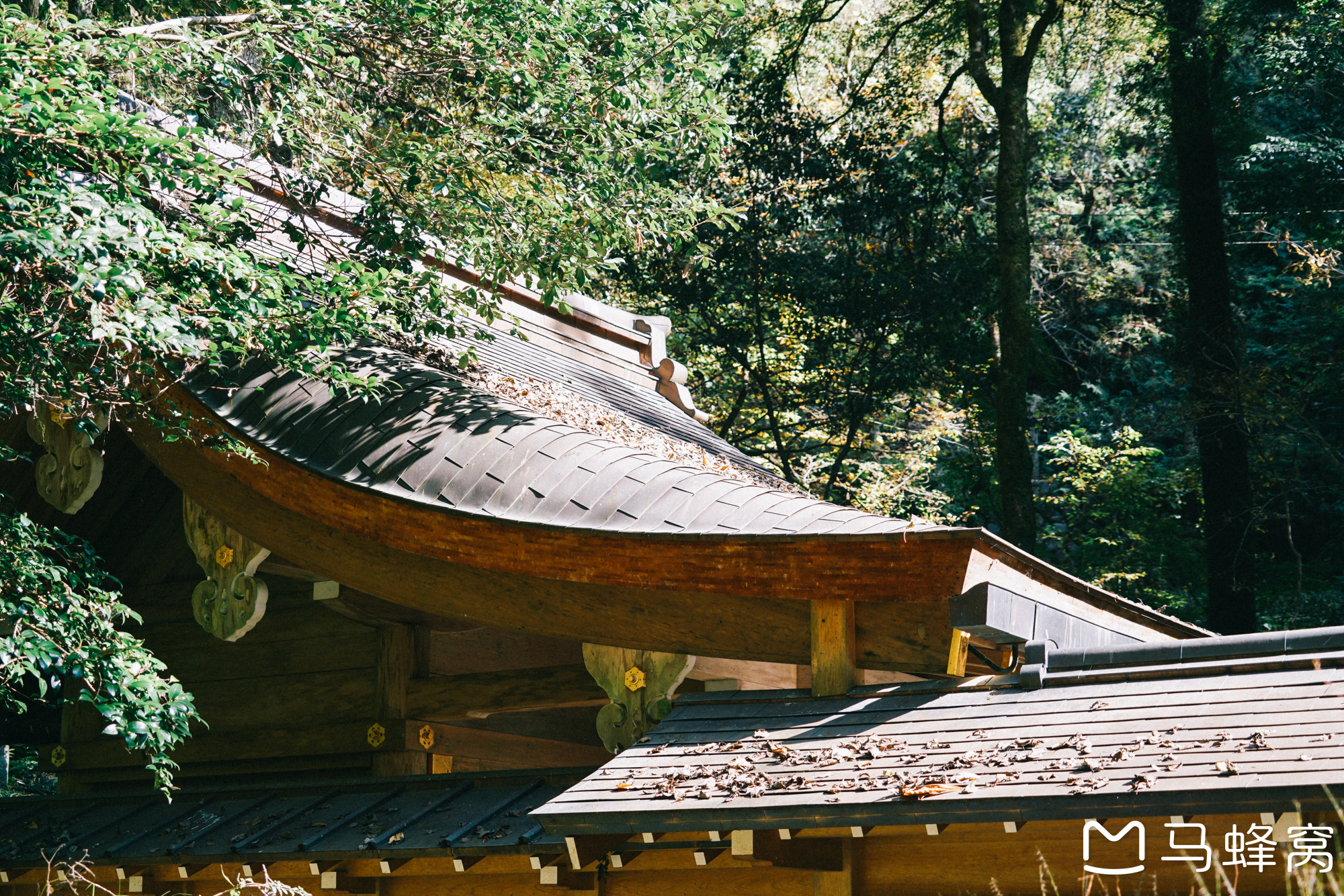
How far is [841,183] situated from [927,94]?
4.55 metres

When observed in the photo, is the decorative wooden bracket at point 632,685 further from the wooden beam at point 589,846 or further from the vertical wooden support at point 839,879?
the vertical wooden support at point 839,879

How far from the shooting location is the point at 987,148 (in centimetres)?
1820

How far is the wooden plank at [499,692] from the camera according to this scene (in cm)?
570

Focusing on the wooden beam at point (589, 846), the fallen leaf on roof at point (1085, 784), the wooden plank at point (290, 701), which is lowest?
the wooden beam at point (589, 846)

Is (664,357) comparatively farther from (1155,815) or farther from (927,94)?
(927,94)

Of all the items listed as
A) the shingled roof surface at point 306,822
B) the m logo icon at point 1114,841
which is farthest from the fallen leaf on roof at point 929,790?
the shingled roof surface at point 306,822

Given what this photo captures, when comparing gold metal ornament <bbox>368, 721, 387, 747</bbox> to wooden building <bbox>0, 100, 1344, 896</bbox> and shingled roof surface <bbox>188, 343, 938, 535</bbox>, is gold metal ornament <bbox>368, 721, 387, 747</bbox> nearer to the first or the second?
wooden building <bbox>0, 100, 1344, 896</bbox>

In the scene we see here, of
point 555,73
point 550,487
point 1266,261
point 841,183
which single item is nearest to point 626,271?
point 841,183

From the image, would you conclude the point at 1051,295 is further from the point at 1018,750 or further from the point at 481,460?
the point at 1018,750

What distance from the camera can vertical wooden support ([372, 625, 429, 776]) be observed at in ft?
20.2

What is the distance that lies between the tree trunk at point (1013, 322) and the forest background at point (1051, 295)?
21cm

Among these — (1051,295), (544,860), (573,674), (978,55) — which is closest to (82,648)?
(544,860)

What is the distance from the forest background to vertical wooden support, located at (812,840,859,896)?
9.85m

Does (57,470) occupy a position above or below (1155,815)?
above
